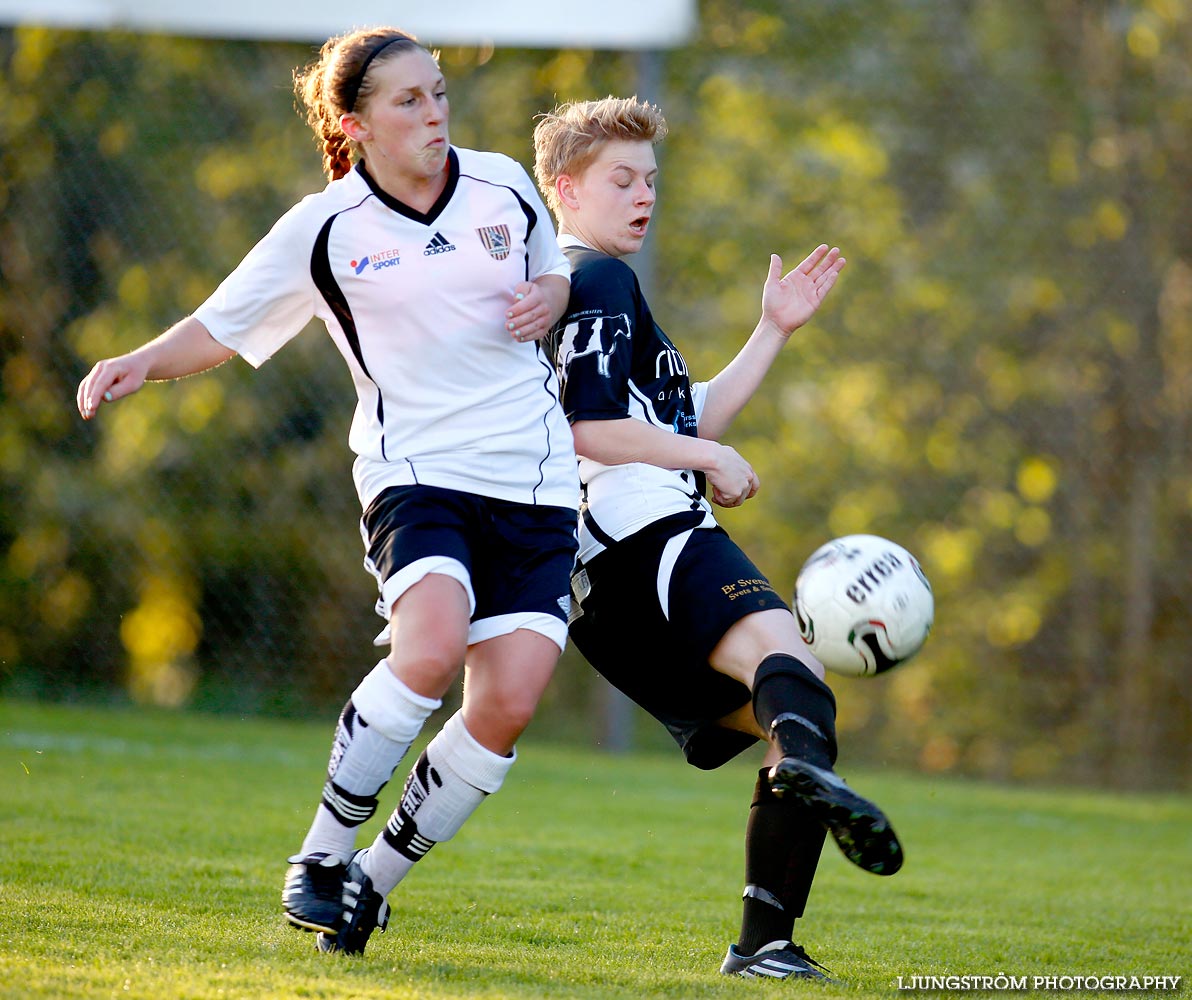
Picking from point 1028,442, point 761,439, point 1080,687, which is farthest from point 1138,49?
point 1080,687

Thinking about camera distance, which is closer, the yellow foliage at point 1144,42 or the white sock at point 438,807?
the white sock at point 438,807

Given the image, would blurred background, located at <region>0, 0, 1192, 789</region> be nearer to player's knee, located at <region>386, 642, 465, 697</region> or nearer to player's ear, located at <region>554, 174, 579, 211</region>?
player's ear, located at <region>554, 174, 579, 211</region>

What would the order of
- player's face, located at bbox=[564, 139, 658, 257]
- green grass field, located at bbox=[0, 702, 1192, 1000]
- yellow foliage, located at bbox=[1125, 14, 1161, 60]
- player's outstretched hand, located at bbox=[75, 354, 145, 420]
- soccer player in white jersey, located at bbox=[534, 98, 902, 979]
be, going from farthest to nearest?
yellow foliage, located at bbox=[1125, 14, 1161, 60]
player's face, located at bbox=[564, 139, 658, 257]
soccer player in white jersey, located at bbox=[534, 98, 902, 979]
player's outstretched hand, located at bbox=[75, 354, 145, 420]
green grass field, located at bbox=[0, 702, 1192, 1000]

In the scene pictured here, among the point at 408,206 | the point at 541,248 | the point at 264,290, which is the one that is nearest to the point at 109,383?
the point at 264,290

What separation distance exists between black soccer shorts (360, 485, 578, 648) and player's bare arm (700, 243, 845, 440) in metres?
0.57

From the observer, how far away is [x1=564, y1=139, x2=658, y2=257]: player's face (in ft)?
9.82

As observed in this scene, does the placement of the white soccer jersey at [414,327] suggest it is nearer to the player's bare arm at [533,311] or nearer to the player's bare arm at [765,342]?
the player's bare arm at [533,311]

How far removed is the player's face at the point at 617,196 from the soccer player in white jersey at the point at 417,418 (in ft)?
0.77

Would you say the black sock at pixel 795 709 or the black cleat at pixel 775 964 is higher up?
the black sock at pixel 795 709

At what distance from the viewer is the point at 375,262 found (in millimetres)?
2678

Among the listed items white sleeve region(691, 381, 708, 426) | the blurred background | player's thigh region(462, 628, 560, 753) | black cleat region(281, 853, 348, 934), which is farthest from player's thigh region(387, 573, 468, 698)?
the blurred background

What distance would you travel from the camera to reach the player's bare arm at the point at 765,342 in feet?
10.4

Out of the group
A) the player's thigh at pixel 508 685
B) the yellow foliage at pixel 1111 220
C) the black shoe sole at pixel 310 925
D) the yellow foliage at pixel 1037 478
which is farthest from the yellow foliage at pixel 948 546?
the black shoe sole at pixel 310 925

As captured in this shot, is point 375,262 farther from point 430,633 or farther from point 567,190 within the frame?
point 430,633
